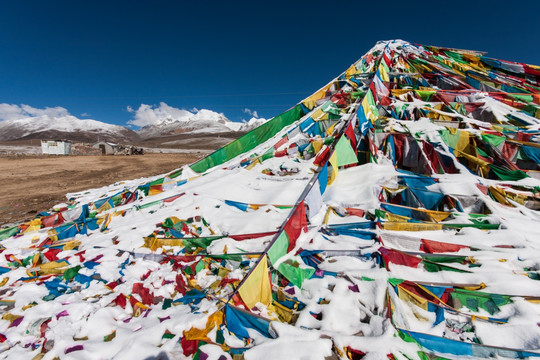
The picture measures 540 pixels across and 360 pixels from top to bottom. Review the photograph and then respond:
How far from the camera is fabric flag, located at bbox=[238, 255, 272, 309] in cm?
244

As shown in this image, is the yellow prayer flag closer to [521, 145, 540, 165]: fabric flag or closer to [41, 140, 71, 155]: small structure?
[521, 145, 540, 165]: fabric flag

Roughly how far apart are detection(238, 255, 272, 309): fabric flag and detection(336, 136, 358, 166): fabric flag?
3.65 metres

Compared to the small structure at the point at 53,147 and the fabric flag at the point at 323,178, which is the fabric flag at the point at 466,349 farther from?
the small structure at the point at 53,147

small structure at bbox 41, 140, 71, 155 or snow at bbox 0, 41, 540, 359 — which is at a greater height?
small structure at bbox 41, 140, 71, 155

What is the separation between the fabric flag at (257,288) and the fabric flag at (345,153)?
12.0 feet

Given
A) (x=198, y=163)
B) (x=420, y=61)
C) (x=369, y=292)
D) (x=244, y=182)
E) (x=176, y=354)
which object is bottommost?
(x=176, y=354)

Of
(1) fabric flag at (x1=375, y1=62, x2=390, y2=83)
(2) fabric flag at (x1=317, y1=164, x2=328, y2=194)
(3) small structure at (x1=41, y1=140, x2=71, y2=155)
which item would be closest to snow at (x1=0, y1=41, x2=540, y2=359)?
(2) fabric flag at (x1=317, y1=164, x2=328, y2=194)

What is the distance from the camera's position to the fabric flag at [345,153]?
5684 millimetres

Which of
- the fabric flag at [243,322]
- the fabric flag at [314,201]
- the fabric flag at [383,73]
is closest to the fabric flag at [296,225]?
the fabric flag at [314,201]

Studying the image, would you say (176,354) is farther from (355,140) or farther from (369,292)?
(355,140)

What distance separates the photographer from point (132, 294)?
2.87m

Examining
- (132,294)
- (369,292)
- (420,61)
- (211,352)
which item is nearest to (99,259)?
(132,294)

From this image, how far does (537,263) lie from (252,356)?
3440 millimetres

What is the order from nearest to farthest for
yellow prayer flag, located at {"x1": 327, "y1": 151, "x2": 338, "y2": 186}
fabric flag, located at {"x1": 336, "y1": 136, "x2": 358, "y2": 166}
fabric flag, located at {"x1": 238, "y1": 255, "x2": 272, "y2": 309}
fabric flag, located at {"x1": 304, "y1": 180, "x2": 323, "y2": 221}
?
fabric flag, located at {"x1": 238, "y1": 255, "x2": 272, "y2": 309} < fabric flag, located at {"x1": 304, "y1": 180, "x2": 323, "y2": 221} < yellow prayer flag, located at {"x1": 327, "y1": 151, "x2": 338, "y2": 186} < fabric flag, located at {"x1": 336, "y1": 136, "x2": 358, "y2": 166}
